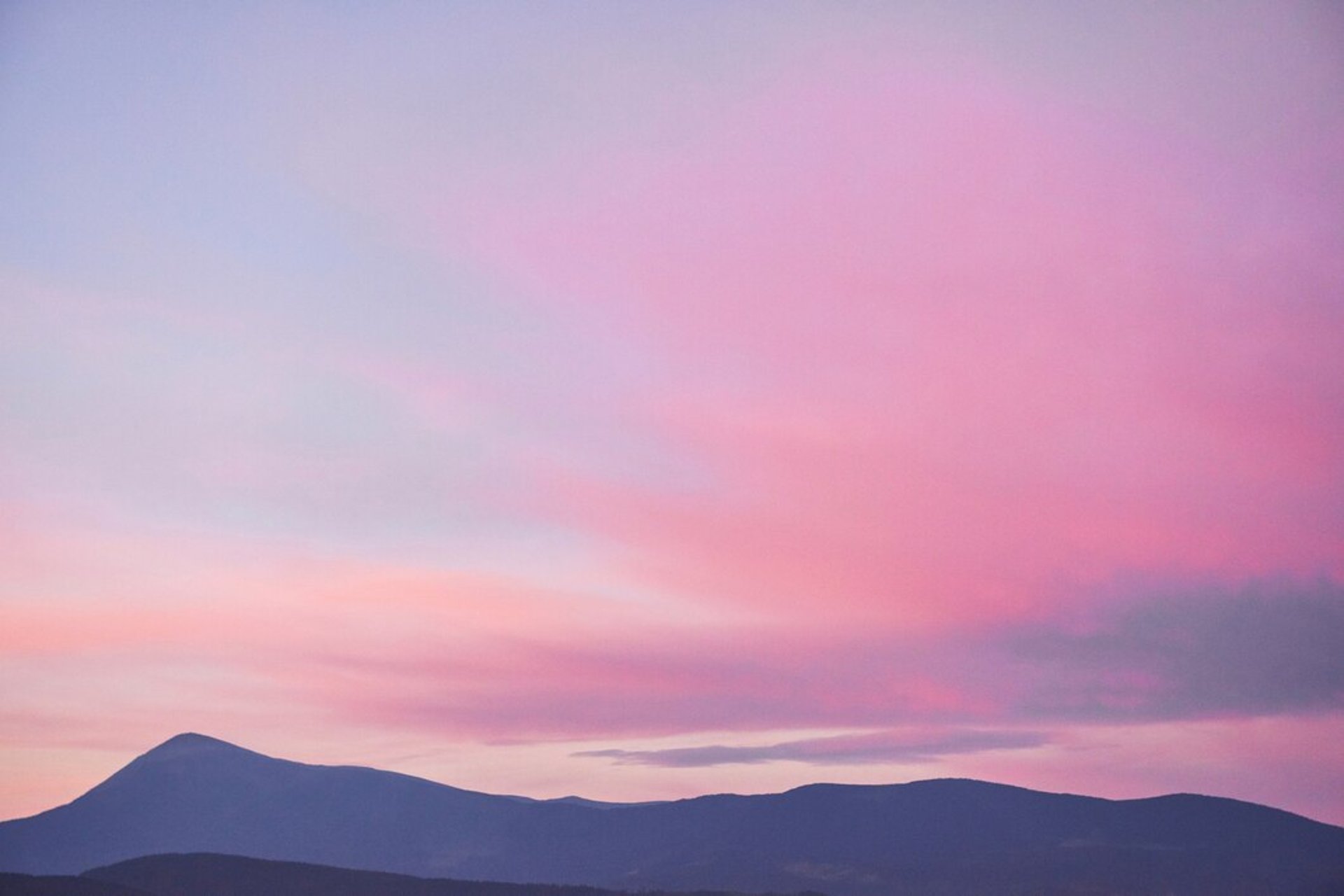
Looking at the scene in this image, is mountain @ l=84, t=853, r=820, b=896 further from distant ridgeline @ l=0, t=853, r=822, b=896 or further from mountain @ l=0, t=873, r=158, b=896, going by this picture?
mountain @ l=0, t=873, r=158, b=896

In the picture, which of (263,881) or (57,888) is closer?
(57,888)

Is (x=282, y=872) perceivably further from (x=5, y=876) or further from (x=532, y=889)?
(x=5, y=876)

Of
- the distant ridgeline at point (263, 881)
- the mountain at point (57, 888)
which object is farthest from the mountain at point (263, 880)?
the mountain at point (57, 888)

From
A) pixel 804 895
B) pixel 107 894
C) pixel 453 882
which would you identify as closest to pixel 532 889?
pixel 453 882

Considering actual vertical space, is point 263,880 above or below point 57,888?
above

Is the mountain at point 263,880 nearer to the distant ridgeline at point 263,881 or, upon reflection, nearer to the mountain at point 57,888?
the distant ridgeline at point 263,881

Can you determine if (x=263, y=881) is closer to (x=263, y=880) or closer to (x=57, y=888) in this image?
(x=263, y=880)

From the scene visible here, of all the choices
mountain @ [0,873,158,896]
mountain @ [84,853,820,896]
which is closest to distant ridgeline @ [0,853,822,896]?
mountain @ [84,853,820,896]

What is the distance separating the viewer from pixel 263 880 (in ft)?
603

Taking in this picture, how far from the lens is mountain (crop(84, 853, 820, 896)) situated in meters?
178

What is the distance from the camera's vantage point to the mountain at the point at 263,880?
17838 cm

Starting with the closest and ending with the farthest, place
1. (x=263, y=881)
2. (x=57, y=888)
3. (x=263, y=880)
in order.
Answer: (x=57, y=888), (x=263, y=881), (x=263, y=880)

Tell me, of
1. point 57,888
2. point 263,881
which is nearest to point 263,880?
point 263,881

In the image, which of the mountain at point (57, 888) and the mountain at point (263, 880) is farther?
the mountain at point (263, 880)
